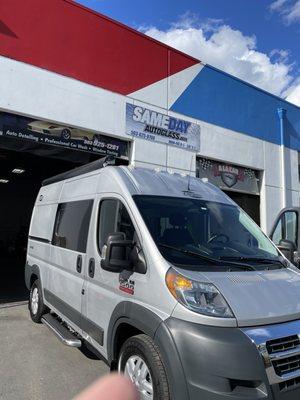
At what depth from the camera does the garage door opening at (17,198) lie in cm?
1829

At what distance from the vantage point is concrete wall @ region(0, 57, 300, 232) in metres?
9.29

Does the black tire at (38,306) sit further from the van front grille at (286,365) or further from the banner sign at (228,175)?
the banner sign at (228,175)

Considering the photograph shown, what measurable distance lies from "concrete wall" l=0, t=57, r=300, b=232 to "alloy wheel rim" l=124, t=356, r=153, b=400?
21.3ft

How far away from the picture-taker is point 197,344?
3322 millimetres

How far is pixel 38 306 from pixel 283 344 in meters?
4.92

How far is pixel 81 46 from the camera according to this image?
10359mm

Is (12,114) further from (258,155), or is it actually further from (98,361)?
(258,155)

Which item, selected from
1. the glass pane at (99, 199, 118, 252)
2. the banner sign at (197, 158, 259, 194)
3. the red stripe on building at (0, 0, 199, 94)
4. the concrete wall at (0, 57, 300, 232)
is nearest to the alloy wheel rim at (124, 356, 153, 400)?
the glass pane at (99, 199, 118, 252)

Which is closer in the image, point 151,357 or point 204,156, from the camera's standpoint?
point 151,357

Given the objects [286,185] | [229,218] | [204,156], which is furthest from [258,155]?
[229,218]

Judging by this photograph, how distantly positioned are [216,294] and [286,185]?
13.0 m

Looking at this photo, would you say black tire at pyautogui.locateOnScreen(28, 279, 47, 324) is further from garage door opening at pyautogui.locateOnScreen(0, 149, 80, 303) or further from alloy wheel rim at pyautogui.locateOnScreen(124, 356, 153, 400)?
garage door opening at pyautogui.locateOnScreen(0, 149, 80, 303)

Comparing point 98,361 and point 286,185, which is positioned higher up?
point 286,185

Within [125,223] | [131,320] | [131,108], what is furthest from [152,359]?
[131,108]
